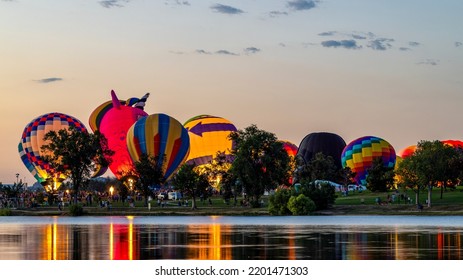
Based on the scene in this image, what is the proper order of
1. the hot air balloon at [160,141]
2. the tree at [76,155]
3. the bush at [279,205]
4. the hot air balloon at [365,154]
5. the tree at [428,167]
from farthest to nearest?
the hot air balloon at [365,154], the hot air balloon at [160,141], the tree at [76,155], the tree at [428,167], the bush at [279,205]

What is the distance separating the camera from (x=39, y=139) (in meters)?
147

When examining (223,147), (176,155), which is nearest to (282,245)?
(176,155)

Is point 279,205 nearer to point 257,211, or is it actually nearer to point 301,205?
point 301,205

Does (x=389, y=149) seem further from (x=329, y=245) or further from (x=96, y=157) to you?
(x=329, y=245)

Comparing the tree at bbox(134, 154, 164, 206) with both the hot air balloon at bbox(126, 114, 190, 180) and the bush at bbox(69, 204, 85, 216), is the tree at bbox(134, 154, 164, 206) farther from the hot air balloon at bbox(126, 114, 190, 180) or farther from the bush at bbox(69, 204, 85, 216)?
the bush at bbox(69, 204, 85, 216)

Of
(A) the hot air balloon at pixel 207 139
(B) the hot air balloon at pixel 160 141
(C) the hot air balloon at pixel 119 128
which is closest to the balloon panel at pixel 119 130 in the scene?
(C) the hot air balloon at pixel 119 128

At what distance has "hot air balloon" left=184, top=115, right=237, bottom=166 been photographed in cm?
16525

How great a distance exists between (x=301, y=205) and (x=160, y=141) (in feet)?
144

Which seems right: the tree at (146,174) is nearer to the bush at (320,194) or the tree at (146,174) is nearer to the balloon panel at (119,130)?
the balloon panel at (119,130)

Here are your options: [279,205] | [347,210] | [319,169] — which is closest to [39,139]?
[319,169]

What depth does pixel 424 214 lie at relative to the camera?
9050cm

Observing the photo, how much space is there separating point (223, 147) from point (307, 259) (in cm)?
13004

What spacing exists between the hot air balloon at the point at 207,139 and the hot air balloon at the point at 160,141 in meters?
25.7

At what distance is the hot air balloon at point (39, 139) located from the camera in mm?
146500
